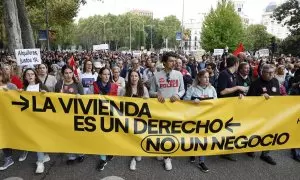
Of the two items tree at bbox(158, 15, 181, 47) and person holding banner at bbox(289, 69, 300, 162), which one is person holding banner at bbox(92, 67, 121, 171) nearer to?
person holding banner at bbox(289, 69, 300, 162)

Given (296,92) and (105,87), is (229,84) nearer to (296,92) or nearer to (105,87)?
(296,92)

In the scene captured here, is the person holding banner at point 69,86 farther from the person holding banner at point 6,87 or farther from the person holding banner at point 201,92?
the person holding banner at point 201,92

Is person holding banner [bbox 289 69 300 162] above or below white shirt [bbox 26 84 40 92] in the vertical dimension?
below

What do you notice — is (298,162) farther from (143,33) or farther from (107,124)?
(143,33)

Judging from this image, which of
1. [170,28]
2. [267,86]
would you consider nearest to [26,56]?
[267,86]

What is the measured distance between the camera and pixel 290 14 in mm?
44594

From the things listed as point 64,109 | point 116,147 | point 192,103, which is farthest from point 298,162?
point 64,109

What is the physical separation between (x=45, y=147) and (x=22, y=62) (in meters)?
3.95

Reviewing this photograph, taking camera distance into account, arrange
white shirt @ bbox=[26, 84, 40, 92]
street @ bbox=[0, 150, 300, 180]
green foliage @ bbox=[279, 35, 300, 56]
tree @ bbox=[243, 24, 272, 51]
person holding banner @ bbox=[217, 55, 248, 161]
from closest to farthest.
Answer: street @ bbox=[0, 150, 300, 180], white shirt @ bbox=[26, 84, 40, 92], person holding banner @ bbox=[217, 55, 248, 161], green foliage @ bbox=[279, 35, 300, 56], tree @ bbox=[243, 24, 272, 51]

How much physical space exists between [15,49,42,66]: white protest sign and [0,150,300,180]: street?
2982mm

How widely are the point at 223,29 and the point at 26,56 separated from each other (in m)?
48.8

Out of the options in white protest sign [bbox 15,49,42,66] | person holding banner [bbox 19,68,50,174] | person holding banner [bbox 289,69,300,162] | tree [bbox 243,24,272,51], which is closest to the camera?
person holding banner [bbox 19,68,50,174]

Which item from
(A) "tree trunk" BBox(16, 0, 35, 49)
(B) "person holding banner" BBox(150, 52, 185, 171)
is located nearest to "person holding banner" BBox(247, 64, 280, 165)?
(B) "person holding banner" BBox(150, 52, 185, 171)

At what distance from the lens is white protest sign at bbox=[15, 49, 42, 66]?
340 inches
